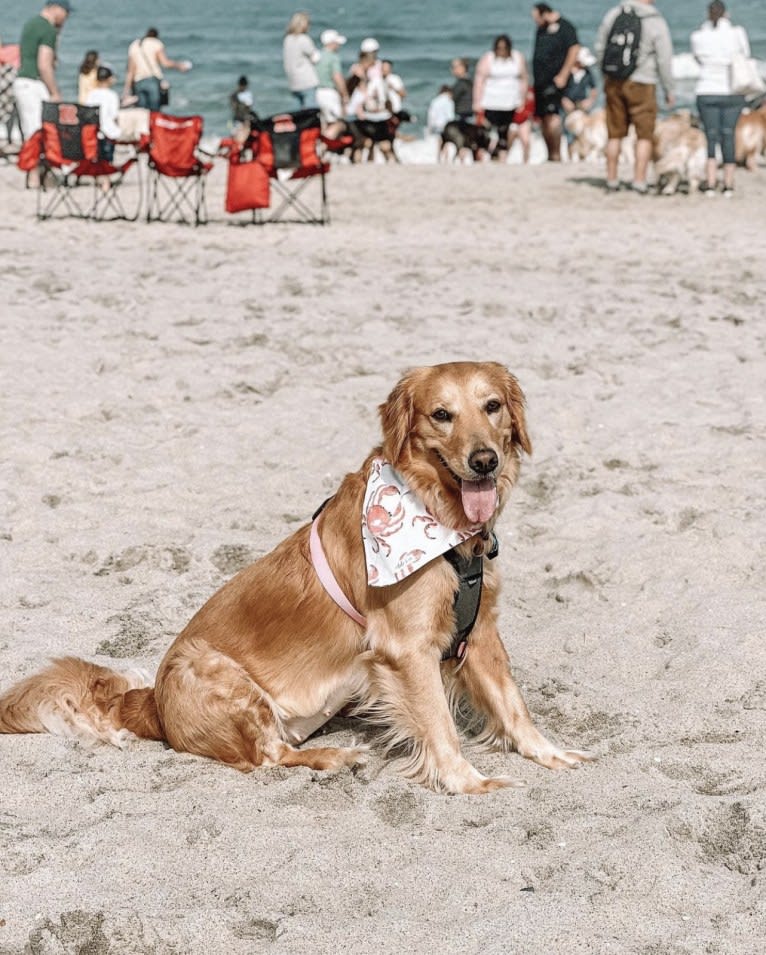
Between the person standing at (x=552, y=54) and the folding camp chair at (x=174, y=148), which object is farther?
the person standing at (x=552, y=54)

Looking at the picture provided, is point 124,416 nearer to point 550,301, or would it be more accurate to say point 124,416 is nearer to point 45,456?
point 45,456

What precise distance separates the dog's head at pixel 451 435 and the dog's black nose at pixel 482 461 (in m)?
0.03

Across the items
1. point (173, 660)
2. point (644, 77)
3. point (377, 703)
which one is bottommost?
point (377, 703)

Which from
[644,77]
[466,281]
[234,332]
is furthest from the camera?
[644,77]

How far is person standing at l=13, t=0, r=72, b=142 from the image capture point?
47.1 feet

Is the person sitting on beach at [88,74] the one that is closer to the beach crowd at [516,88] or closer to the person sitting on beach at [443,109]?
the beach crowd at [516,88]

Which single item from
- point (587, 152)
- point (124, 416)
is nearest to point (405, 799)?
point (124, 416)

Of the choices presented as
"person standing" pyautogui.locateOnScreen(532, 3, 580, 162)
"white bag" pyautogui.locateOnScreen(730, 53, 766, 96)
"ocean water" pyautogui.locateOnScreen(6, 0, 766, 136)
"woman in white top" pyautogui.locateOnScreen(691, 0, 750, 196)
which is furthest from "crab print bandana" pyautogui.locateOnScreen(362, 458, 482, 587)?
"ocean water" pyautogui.locateOnScreen(6, 0, 766, 136)

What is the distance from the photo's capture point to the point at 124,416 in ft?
22.3

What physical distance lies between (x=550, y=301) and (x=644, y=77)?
5.43 metres

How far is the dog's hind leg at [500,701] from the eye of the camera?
371cm

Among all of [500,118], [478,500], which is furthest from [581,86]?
[478,500]

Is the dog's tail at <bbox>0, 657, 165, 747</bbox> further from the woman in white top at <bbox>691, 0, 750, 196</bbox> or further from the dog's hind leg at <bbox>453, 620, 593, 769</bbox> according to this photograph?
the woman in white top at <bbox>691, 0, 750, 196</bbox>

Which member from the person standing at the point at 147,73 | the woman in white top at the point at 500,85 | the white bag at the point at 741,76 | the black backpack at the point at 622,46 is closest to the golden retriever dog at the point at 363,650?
the black backpack at the point at 622,46
